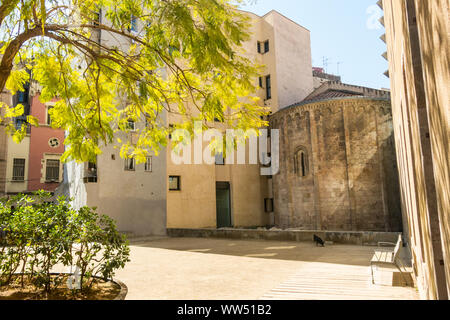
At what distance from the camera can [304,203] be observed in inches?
960

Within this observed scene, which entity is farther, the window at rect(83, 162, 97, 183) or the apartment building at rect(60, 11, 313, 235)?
the apartment building at rect(60, 11, 313, 235)

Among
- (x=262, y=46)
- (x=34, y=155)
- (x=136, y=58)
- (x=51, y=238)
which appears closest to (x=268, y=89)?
(x=262, y=46)

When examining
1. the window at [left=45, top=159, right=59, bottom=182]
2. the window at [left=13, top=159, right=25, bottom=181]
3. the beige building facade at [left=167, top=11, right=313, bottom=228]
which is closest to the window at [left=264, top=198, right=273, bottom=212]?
the beige building facade at [left=167, top=11, right=313, bottom=228]

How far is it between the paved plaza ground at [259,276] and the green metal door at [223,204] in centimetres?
1447

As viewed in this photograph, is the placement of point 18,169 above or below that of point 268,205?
above

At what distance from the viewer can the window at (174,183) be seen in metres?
24.3

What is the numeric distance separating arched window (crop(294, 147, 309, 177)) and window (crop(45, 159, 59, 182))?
63.6 feet

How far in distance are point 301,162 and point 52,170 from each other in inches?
790

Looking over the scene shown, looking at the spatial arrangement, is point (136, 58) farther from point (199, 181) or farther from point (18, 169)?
point (18, 169)

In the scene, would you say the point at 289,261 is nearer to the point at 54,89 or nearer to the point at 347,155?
the point at 54,89

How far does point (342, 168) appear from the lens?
23250 mm

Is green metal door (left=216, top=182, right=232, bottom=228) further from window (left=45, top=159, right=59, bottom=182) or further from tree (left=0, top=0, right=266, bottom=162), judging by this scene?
tree (left=0, top=0, right=266, bottom=162)

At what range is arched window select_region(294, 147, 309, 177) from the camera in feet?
81.3

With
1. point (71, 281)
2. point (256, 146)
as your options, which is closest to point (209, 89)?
point (71, 281)
